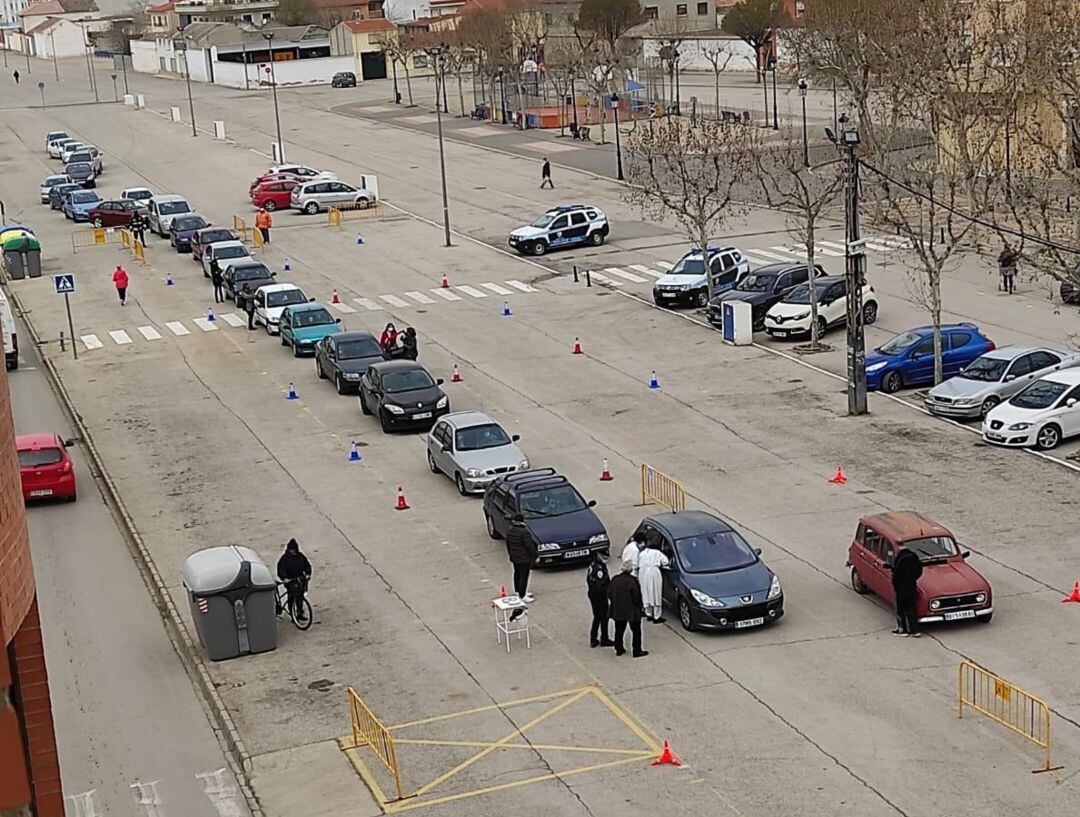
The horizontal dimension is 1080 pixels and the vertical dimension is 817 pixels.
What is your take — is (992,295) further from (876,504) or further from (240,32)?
(240,32)

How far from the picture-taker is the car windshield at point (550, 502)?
2781cm

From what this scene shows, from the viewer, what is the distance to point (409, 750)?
2108cm

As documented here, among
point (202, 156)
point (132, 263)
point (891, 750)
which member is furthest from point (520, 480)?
point (202, 156)

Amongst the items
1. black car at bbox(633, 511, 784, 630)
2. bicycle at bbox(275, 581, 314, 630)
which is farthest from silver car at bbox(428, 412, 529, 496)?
black car at bbox(633, 511, 784, 630)

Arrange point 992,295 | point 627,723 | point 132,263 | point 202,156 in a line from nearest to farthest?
point 627,723
point 992,295
point 132,263
point 202,156

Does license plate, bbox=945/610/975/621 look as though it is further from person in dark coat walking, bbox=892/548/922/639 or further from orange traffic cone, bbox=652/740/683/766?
orange traffic cone, bbox=652/740/683/766

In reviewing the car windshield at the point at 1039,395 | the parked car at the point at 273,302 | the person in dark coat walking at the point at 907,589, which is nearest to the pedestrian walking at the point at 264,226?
the parked car at the point at 273,302

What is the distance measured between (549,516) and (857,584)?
5162mm

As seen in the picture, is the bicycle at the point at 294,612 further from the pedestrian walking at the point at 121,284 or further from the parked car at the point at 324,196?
the parked car at the point at 324,196

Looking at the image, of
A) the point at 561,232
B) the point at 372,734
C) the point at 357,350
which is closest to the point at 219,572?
the point at 372,734

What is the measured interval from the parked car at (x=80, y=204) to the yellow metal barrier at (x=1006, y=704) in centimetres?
5638

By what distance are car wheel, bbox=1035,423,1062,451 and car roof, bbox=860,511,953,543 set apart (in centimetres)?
867

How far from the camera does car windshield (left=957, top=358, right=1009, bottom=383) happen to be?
1426 inches

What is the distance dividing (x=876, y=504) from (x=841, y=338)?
15.1 m
